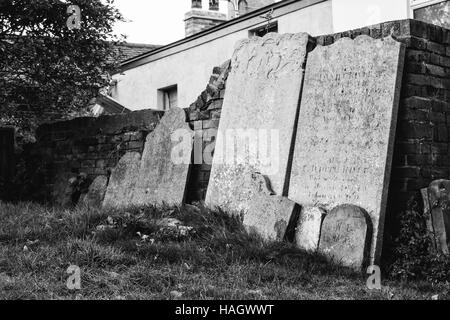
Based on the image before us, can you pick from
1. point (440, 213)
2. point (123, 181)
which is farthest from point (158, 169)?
point (440, 213)

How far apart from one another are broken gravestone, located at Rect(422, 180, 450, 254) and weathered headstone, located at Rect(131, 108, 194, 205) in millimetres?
3045

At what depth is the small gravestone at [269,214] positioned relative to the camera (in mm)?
5586

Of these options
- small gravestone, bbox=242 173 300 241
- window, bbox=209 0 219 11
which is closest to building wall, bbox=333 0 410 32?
small gravestone, bbox=242 173 300 241

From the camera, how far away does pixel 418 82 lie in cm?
554

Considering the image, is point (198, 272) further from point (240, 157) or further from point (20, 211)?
point (20, 211)

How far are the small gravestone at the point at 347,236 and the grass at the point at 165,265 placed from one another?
0.45 feet

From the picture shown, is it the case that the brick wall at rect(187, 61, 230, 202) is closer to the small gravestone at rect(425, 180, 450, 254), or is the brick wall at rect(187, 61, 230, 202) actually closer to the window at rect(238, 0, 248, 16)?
the small gravestone at rect(425, 180, 450, 254)

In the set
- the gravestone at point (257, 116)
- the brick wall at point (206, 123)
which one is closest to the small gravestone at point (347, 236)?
the gravestone at point (257, 116)

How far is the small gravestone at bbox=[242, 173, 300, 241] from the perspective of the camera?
5586mm

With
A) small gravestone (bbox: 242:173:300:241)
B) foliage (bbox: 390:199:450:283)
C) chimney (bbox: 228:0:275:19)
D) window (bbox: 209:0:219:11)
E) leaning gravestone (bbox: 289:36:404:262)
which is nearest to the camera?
foliage (bbox: 390:199:450:283)

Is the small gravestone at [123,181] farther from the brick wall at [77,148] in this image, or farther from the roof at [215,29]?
the roof at [215,29]

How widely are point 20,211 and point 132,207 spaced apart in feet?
4.70
